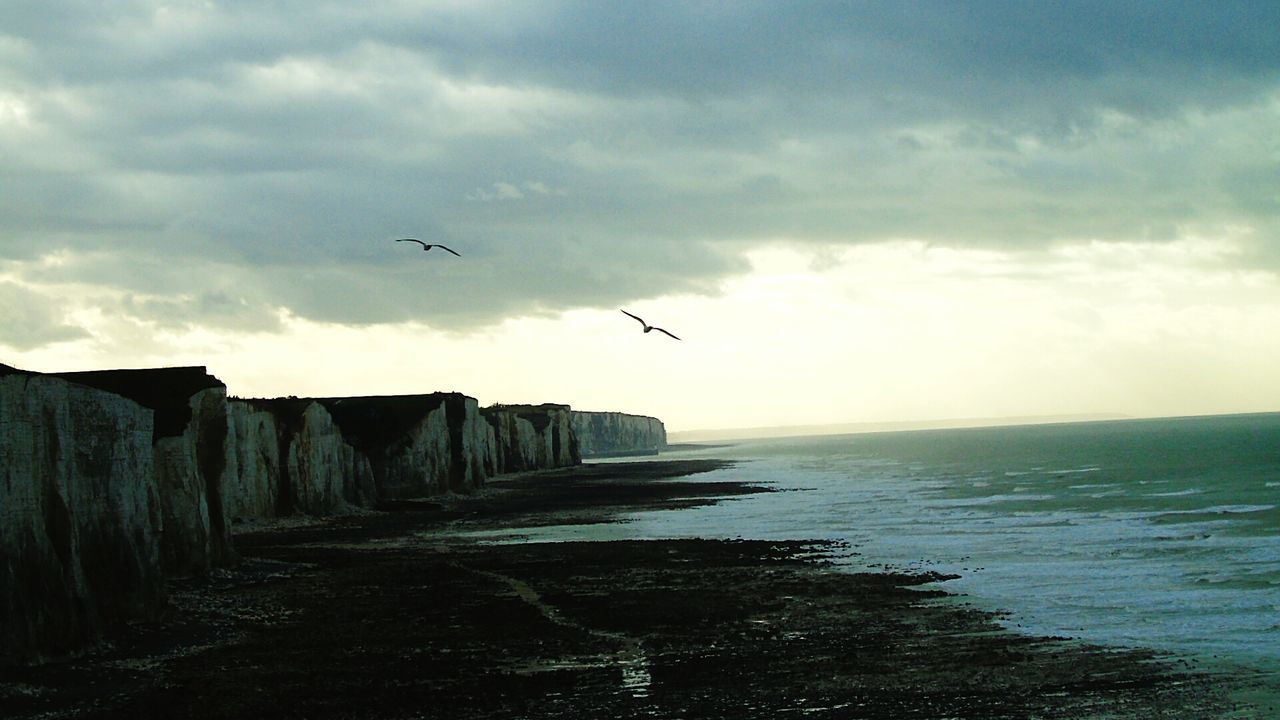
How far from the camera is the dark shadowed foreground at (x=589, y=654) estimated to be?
14664 mm

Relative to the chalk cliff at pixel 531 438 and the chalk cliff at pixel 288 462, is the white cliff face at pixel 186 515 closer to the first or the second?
the chalk cliff at pixel 288 462

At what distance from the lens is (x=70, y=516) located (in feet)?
58.7

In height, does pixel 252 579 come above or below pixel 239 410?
below

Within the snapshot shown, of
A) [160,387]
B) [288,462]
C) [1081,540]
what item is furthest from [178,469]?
[1081,540]

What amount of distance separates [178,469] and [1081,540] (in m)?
25.0

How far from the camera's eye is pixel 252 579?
2695 centimetres

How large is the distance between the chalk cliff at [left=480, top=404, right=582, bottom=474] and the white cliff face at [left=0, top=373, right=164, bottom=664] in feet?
265

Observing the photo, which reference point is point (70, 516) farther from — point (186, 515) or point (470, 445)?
point (470, 445)

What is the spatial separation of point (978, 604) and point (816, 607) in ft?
10.1

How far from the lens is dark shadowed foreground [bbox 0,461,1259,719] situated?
14664 millimetres

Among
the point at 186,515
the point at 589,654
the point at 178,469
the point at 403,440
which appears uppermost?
the point at 403,440

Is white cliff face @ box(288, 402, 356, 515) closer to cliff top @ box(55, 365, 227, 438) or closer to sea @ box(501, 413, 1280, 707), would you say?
sea @ box(501, 413, 1280, 707)

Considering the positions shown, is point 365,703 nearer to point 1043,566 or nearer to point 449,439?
point 1043,566

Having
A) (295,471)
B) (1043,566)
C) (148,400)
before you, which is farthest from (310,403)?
(1043,566)
